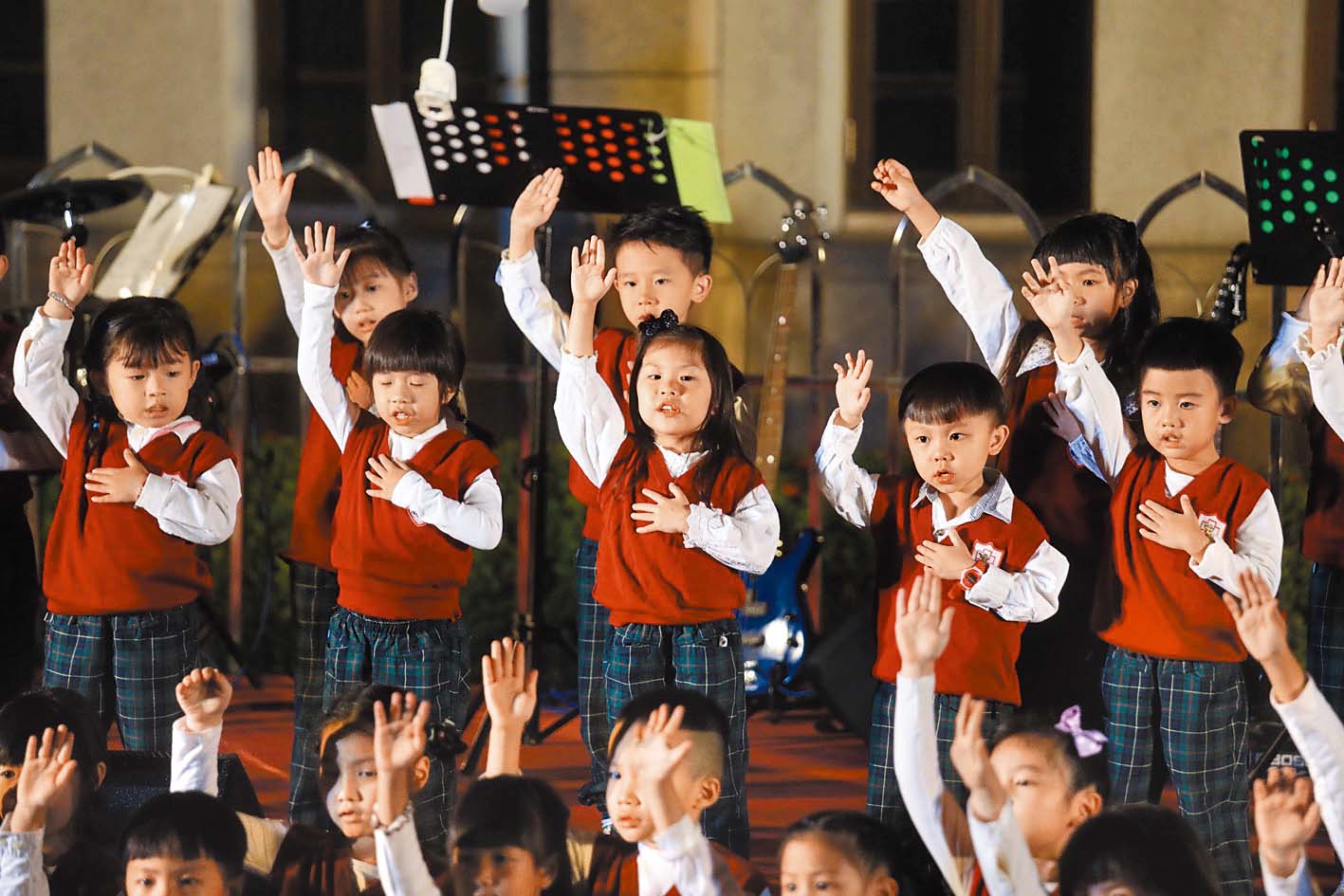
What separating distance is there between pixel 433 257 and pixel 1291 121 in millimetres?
3438

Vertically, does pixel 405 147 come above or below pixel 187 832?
above

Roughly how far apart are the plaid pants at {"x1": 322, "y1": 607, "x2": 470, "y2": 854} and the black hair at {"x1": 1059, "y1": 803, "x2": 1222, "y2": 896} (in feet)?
4.17

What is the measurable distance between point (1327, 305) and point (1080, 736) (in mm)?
985

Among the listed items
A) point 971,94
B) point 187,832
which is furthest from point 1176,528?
point 971,94

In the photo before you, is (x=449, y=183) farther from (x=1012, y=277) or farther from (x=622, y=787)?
(x=1012, y=277)

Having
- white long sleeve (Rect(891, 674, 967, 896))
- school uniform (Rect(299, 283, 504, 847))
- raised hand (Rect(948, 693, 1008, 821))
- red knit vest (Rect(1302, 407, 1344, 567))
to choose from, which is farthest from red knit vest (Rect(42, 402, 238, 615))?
red knit vest (Rect(1302, 407, 1344, 567))

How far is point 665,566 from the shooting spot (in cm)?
351

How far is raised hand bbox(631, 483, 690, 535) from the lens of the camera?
3422 mm

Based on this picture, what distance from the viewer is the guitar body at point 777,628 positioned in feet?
16.8

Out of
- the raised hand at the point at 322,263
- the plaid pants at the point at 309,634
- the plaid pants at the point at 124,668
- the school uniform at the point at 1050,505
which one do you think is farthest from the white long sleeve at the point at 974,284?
the plaid pants at the point at 124,668

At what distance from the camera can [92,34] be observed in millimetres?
7012

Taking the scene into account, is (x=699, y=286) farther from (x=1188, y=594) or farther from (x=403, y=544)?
(x=1188, y=594)

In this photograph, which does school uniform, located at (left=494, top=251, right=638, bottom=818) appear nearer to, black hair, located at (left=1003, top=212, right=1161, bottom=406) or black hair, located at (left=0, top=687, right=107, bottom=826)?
black hair, located at (left=1003, top=212, right=1161, bottom=406)

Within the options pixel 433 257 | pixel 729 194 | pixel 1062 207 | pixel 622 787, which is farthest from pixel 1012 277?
pixel 622 787
